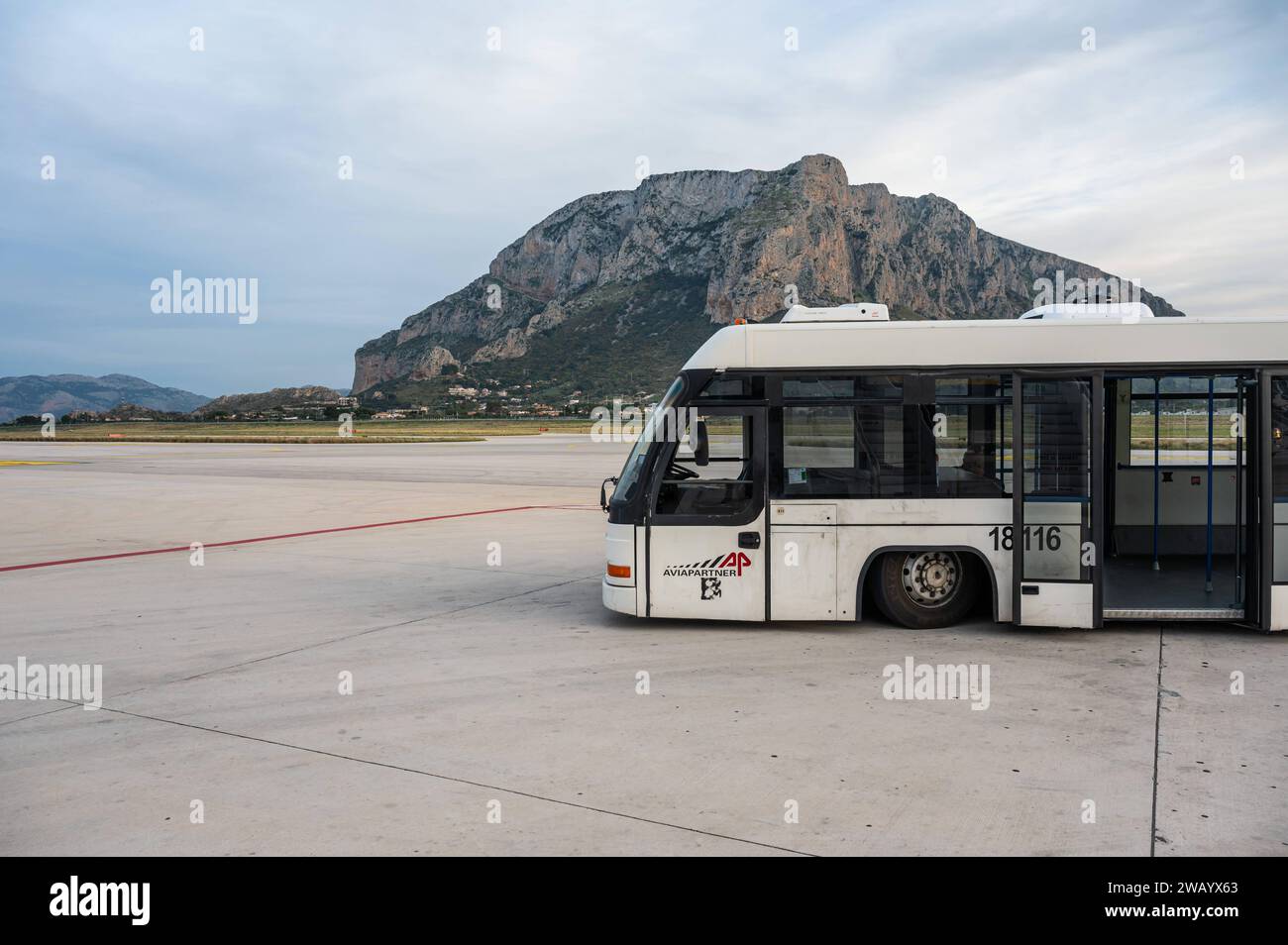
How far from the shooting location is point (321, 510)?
67.4ft

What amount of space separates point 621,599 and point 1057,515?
3817 mm

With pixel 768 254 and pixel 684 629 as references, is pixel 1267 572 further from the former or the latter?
pixel 768 254

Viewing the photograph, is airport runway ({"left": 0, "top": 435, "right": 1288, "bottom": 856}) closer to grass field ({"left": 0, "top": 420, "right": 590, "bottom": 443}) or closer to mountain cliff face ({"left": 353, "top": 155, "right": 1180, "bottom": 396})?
grass field ({"left": 0, "top": 420, "right": 590, "bottom": 443})

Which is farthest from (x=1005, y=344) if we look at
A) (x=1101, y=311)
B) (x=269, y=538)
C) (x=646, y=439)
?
(x=269, y=538)

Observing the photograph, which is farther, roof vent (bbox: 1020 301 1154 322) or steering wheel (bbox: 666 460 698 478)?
A: roof vent (bbox: 1020 301 1154 322)

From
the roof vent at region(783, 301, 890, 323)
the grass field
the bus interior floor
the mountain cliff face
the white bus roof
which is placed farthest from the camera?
the mountain cliff face

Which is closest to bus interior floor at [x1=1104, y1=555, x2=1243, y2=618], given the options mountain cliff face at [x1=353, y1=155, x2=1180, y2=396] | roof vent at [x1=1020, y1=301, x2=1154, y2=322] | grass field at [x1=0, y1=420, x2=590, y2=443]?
roof vent at [x1=1020, y1=301, x2=1154, y2=322]

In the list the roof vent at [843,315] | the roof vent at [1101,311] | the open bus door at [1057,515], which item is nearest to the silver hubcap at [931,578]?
the open bus door at [1057,515]

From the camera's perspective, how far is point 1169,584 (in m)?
9.42

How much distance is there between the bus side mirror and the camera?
834 cm

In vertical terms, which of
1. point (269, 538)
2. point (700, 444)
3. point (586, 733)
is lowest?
point (586, 733)

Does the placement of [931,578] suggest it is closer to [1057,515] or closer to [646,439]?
[1057,515]
